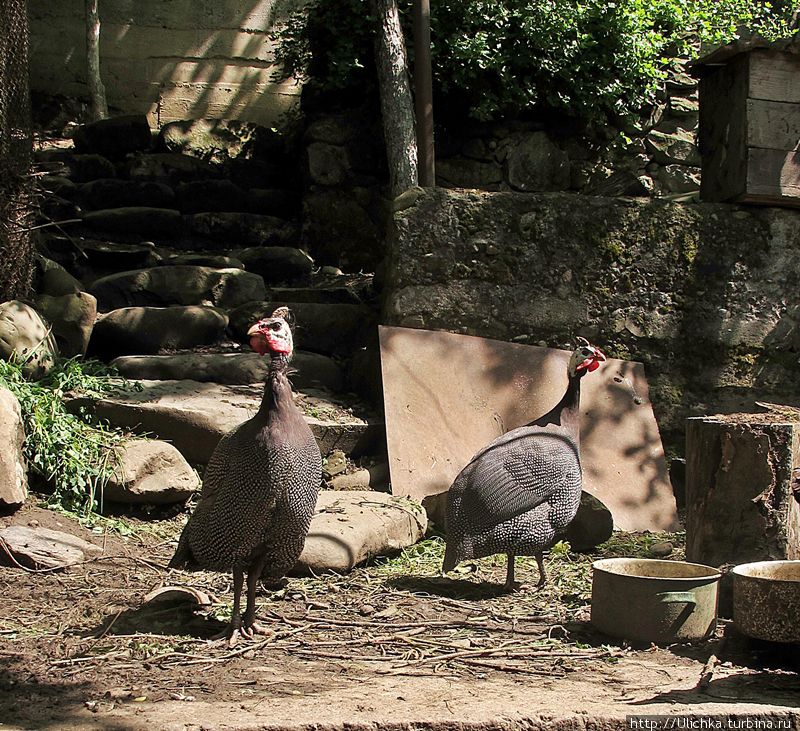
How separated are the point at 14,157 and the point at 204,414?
2257 mm

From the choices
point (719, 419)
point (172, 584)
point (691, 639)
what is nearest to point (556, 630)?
point (691, 639)

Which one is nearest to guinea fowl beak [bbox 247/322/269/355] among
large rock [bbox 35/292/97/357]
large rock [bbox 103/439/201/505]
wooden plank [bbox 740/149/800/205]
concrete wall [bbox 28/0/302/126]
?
Result: large rock [bbox 103/439/201/505]

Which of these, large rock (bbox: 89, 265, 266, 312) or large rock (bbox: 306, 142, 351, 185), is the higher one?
large rock (bbox: 306, 142, 351, 185)

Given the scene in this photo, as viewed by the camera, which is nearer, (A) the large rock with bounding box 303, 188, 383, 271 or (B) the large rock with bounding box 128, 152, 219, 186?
(A) the large rock with bounding box 303, 188, 383, 271

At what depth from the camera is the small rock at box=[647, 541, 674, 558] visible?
5121 millimetres

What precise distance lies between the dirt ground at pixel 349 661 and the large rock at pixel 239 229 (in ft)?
15.4

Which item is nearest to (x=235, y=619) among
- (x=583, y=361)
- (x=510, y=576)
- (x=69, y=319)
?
(x=510, y=576)

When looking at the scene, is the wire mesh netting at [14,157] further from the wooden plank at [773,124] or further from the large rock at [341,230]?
the wooden plank at [773,124]

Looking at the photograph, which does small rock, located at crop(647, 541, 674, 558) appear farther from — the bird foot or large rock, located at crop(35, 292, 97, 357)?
large rock, located at crop(35, 292, 97, 357)

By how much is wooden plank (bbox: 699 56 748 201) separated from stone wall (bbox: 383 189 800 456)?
23 centimetres

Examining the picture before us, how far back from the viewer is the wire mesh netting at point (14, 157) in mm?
6230

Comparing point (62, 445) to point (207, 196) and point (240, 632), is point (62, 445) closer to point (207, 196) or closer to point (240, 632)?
point (240, 632)

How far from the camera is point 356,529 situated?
483cm

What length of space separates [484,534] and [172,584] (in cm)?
148
